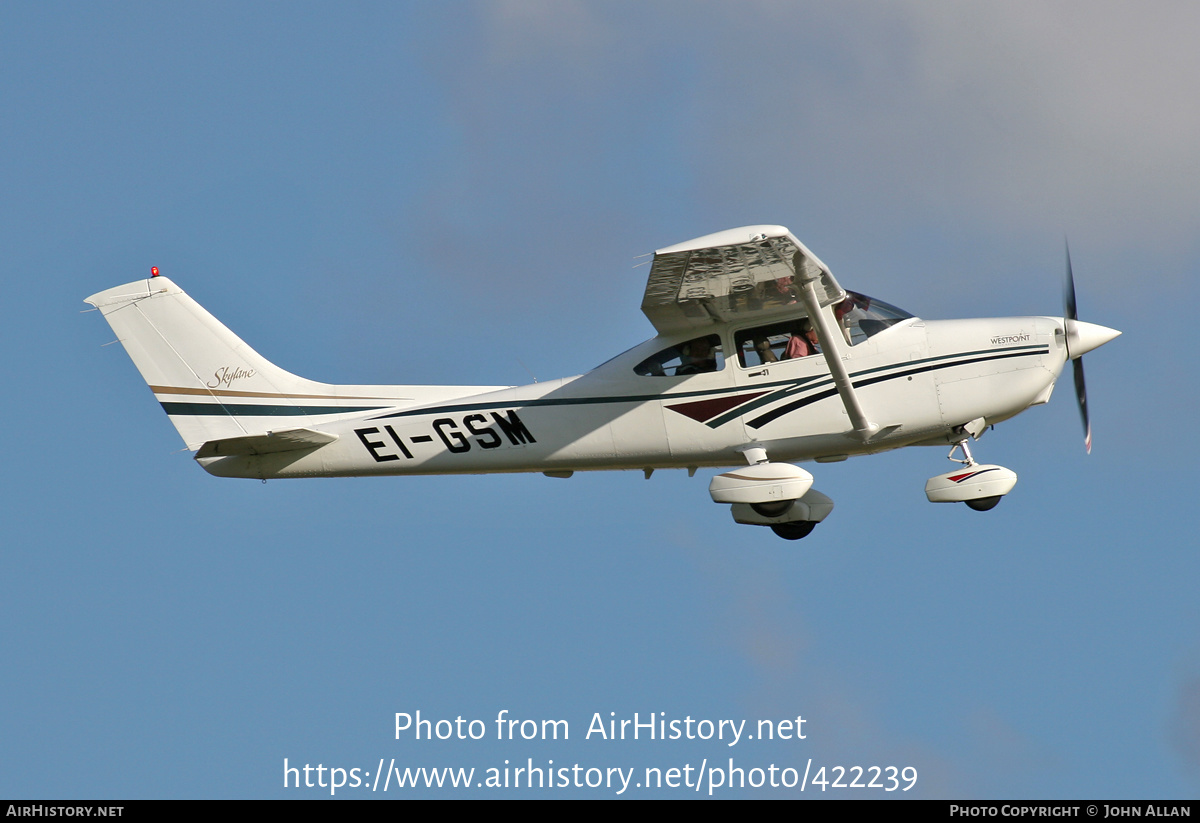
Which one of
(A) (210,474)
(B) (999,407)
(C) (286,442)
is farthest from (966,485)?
(A) (210,474)

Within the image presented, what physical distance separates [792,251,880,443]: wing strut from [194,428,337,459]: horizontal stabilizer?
5273 millimetres

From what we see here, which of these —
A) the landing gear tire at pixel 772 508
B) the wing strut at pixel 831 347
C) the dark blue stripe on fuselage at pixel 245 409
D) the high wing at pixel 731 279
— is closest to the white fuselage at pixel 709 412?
the wing strut at pixel 831 347

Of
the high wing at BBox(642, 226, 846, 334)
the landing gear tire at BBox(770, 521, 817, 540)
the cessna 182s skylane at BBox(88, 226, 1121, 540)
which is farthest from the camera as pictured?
the landing gear tire at BBox(770, 521, 817, 540)

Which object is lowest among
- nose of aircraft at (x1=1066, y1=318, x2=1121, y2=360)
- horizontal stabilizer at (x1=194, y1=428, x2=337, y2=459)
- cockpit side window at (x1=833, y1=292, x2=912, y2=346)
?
horizontal stabilizer at (x1=194, y1=428, x2=337, y2=459)

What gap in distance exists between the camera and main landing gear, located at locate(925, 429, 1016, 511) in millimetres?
13289

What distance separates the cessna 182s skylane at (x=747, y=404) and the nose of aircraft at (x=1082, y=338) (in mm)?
14

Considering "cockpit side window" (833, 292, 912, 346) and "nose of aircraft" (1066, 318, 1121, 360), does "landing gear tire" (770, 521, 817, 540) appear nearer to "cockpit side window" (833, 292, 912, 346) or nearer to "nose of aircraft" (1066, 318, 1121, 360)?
"cockpit side window" (833, 292, 912, 346)

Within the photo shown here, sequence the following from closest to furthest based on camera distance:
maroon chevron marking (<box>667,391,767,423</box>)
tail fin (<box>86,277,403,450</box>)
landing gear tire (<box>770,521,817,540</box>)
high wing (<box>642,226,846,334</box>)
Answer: high wing (<box>642,226,846,334</box>) < maroon chevron marking (<box>667,391,767,423</box>) < landing gear tire (<box>770,521,817,540</box>) < tail fin (<box>86,277,403,450</box>)

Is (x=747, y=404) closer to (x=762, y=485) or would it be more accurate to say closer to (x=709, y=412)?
(x=709, y=412)

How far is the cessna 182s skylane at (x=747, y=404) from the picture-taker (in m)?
13.1

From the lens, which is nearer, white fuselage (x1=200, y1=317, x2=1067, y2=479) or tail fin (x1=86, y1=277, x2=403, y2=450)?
white fuselage (x1=200, y1=317, x2=1067, y2=479)

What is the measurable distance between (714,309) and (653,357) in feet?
3.08

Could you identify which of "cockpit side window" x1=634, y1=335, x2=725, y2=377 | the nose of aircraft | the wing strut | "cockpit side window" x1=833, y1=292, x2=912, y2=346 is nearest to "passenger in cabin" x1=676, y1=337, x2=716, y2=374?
"cockpit side window" x1=634, y1=335, x2=725, y2=377

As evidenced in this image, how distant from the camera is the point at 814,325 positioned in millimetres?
12727
